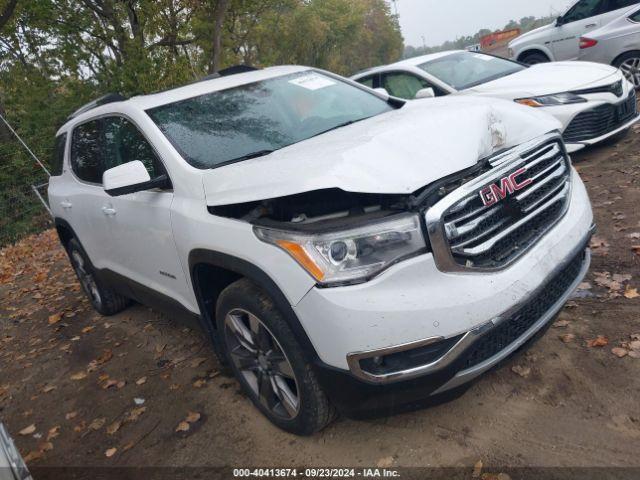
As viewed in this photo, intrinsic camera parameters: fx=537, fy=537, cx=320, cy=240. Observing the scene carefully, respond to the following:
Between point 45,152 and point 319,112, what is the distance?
13479mm

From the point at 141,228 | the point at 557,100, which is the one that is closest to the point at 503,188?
the point at 141,228

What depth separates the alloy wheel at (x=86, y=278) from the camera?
5.18 meters

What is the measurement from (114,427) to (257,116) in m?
2.19

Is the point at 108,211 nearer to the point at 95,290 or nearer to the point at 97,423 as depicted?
the point at 97,423

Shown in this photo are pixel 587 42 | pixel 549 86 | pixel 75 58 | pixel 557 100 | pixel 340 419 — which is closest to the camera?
pixel 340 419

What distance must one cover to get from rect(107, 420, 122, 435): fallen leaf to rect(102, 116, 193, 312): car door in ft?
2.70

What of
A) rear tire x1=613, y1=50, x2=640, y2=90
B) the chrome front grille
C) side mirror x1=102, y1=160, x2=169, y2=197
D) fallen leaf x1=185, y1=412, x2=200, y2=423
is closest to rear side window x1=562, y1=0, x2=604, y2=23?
rear tire x1=613, y1=50, x2=640, y2=90

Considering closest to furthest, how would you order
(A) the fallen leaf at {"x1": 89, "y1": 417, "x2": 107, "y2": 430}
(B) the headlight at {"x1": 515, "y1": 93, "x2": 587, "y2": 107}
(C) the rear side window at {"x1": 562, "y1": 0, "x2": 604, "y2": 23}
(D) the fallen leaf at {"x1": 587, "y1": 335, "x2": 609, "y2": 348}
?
(D) the fallen leaf at {"x1": 587, "y1": 335, "x2": 609, "y2": 348} → (A) the fallen leaf at {"x1": 89, "y1": 417, "x2": 107, "y2": 430} → (B) the headlight at {"x1": 515, "y1": 93, "x2": 587, "y2": 107} → (C) the rear side window at {"x1": 562, "y1": 0, "x2": 604, "y2": 23}

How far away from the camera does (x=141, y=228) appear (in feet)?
11.1

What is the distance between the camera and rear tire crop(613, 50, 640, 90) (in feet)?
28.5

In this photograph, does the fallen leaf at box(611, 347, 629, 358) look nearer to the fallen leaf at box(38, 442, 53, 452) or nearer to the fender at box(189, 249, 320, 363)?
the fender at box(189, 249, 320, 363)

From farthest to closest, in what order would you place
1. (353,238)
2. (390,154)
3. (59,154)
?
(59,154) < (390,154) < (353,238)

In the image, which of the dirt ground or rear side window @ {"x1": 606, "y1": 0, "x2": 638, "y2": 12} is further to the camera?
rear side window @ {"x1": 606, "y1": 0, "x2": 638, "y2": 12}

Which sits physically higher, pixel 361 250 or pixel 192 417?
pixel 361 250
